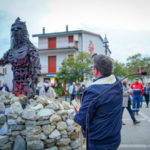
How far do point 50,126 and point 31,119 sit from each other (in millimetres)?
507

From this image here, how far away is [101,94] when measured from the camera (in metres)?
2.10

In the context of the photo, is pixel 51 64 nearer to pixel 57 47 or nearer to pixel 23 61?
pixel 57 47

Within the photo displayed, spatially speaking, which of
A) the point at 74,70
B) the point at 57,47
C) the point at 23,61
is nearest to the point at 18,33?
the point at 23,61

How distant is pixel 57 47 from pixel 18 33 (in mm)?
30424

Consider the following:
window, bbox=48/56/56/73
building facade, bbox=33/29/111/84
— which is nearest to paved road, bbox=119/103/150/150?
building facade, bbox=33/29/111/84

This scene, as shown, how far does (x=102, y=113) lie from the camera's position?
2.20 m

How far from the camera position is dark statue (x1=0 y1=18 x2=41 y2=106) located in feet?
18.3

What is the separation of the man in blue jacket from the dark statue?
359cm

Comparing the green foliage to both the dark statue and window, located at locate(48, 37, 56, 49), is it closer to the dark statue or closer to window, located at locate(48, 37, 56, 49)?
window, located at locate(48, 37, 56, 49)

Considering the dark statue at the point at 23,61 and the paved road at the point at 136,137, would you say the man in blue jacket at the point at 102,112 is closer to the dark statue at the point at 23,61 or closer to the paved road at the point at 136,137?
the paved road at the point at 136,137

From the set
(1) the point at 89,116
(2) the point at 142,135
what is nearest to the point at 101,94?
(1) the point at 89,116

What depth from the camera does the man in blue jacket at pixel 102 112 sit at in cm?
217

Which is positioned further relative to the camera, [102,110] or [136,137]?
[136,137]

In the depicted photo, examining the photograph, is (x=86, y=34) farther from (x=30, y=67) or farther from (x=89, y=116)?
(x=89, y=116)
